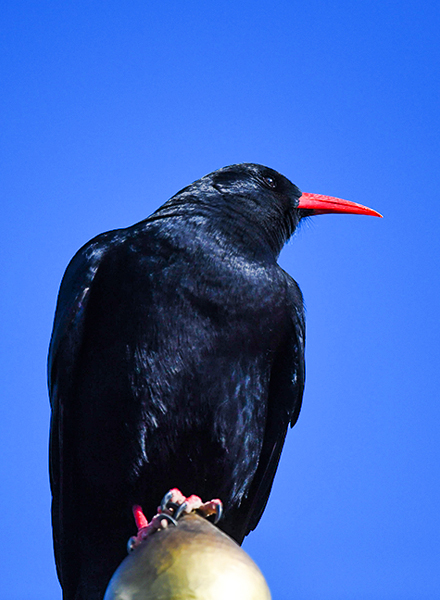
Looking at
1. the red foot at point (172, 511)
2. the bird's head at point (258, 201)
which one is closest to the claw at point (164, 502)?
the red foot at point (172, 511)

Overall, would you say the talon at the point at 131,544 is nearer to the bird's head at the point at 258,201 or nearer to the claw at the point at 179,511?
the claw at the point at 179,511

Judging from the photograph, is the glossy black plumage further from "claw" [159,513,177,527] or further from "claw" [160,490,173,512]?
"claw" [159,513,177,527]

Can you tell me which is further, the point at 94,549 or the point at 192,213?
the point at 192,213

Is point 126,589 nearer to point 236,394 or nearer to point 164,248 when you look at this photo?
point 236,394

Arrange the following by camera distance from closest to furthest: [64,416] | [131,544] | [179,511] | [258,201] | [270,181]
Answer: [179,511] → [131,544] → [64,416] → [258,201] → [270,181]

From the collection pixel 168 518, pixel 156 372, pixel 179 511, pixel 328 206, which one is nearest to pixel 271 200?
pixel 328 206

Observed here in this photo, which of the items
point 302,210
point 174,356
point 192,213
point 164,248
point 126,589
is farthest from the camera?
point 302,210

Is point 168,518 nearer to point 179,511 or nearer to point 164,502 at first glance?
point 179,511

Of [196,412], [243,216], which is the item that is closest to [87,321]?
[196,412]
